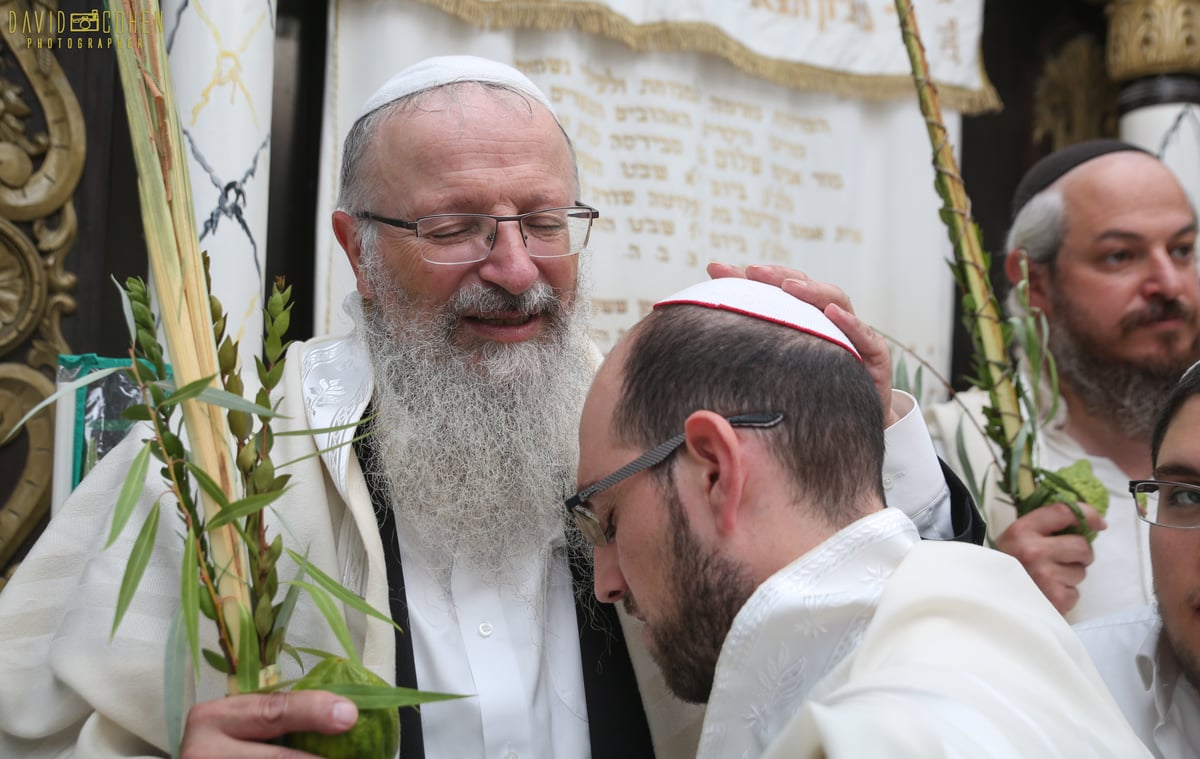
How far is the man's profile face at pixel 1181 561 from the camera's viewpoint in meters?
2.16

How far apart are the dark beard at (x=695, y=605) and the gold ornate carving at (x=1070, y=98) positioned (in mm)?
4246

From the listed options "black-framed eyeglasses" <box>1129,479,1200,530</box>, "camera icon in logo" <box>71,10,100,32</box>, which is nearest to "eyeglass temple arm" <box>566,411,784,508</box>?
"black-framed eyeglasses" <box>1129,479,1200,530</box>

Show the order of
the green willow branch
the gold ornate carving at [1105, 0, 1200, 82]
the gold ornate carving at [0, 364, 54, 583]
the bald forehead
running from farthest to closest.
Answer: the gold ornate carving at [1105, 0, 1200, 82]
the bald forehead
the gold ornate carving at [0, 364, 54, 583]
the green willow branch

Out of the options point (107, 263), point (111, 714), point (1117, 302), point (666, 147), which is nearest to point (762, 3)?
point (666, 147)

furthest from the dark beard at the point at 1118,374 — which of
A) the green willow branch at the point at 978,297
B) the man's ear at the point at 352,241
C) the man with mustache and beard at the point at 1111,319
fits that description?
the man's ear at the point at 352,241

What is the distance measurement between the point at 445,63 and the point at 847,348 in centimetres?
136

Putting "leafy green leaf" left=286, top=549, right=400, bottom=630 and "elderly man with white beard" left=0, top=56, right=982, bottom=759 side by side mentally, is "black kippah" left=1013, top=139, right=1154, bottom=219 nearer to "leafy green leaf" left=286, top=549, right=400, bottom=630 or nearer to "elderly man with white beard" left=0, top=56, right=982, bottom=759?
"elderly man with white beard" left=0, top=56, right=982, bottom=759

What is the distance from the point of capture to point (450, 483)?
2594mm

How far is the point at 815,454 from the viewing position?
69.2 inches

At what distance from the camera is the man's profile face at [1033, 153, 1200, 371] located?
11.9 ft

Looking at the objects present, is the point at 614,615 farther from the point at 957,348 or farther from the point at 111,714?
the point at 957,348

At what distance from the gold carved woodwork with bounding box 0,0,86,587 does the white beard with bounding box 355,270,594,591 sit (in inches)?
49.2

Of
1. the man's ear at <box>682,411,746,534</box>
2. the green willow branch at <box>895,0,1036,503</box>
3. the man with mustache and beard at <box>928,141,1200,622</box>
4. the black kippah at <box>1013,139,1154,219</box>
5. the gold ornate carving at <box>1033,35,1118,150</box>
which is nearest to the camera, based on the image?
the man's ear at <box>682,411,746,534</box>
